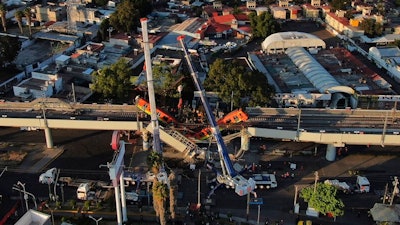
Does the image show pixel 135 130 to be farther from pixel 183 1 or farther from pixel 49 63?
pixel 183 1

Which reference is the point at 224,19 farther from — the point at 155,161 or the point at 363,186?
the point at 155,161

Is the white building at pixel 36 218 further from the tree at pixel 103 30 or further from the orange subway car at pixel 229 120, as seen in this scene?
the tree at pixel 103 30

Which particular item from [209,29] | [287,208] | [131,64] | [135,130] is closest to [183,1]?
[209,29]

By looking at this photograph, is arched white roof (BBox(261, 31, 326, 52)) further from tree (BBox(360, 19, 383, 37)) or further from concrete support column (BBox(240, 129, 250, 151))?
concrete support column (BBox(240, 129, 250, 151))

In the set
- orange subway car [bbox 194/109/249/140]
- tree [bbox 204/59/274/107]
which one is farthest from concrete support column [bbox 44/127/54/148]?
tree [bbox 204/59/274/107]

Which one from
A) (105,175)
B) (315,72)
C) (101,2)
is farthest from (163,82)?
(101,2)

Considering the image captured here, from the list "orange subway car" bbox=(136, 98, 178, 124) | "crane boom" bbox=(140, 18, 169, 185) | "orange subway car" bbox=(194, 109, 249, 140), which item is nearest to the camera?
"crane boom" bbox=(140, 18, 169, 185)

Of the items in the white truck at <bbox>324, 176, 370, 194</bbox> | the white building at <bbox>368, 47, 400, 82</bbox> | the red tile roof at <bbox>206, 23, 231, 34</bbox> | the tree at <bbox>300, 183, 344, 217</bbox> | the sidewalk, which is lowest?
the white truck at <bbox>324, 176, 370, 194</bbox>

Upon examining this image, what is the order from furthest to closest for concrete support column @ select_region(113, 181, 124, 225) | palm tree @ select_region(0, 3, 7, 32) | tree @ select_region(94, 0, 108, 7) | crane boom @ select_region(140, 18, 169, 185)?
1. tree @ select_region(94, 0, 108, 7)
2. palm tree @ select_region(0, 3, 7, 32)
3. crane boom @ select_region(140, 18, 169, 185)
4. concrete support column @ select_region(113, 181, 124, 225)
